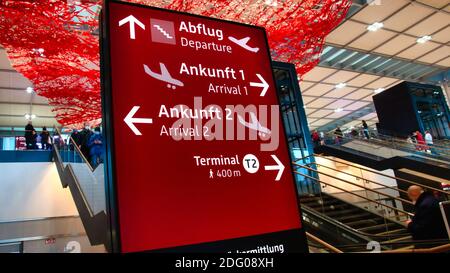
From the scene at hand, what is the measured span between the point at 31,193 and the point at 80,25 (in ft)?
18.6

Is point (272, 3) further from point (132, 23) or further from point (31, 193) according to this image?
point (31, 193)

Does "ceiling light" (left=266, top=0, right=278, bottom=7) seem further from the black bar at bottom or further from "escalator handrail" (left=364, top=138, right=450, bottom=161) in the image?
"escalator handrail" (left=364, top=138, right=450, bottom=161)

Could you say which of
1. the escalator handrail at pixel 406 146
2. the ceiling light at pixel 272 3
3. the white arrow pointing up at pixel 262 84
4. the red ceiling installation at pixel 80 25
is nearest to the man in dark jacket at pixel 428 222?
the white arrow pointing up at pixel 262 84

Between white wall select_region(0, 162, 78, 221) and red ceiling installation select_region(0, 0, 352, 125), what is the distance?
2.82 meters

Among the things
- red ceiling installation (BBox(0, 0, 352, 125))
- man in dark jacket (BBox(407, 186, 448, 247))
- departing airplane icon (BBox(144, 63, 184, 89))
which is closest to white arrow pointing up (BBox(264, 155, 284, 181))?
departing airplane icon (BBox(144, 63, 184, 89))

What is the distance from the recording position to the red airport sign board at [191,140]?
164 cm

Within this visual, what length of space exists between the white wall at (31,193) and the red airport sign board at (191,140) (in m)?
10.7

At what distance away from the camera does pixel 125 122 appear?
170cm

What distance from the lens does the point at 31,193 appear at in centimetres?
1099

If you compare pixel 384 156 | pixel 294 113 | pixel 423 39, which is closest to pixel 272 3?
pixel 294 113
